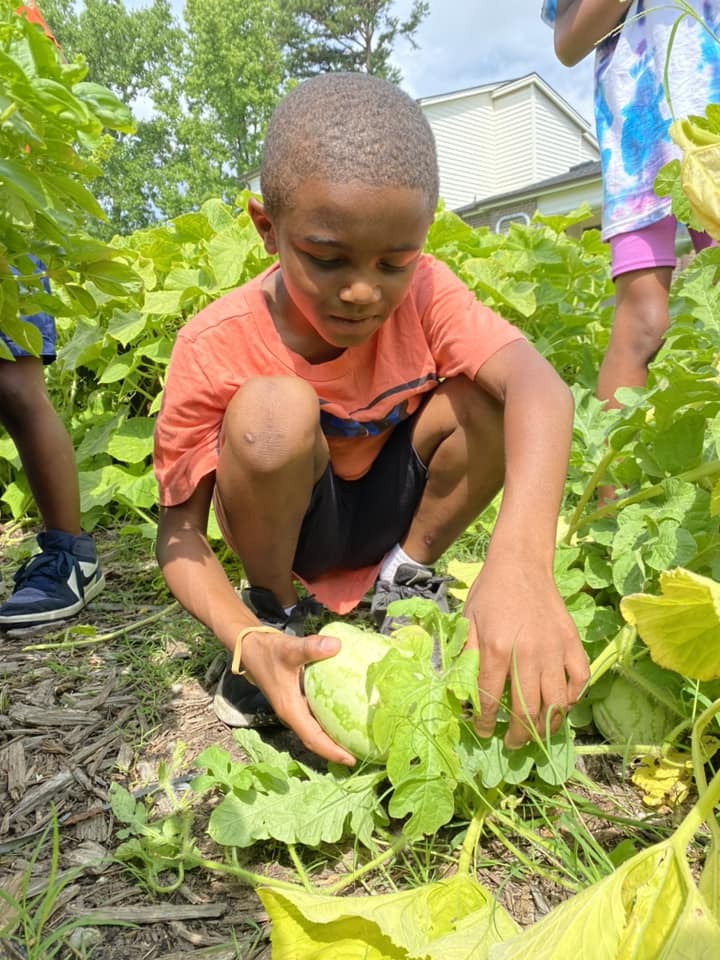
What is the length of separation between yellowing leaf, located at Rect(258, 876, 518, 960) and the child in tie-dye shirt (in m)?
1.62

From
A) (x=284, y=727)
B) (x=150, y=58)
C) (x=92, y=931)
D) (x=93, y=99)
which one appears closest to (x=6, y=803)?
(x=92, y=931)

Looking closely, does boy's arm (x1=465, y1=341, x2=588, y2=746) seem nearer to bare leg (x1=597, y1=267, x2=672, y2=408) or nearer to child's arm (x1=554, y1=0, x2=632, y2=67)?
bare leg (x1=597, y1=267, x2=672, y2=408)

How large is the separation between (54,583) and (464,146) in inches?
946

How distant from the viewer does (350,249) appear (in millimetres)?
1510

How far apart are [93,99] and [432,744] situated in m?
1.01

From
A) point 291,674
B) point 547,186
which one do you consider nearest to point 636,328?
point 291,674

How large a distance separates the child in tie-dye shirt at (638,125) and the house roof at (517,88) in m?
21.8

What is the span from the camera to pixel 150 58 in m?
A: 36.3

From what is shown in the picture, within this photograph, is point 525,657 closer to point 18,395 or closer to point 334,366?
point 334,366

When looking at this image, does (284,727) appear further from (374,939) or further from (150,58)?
(150,58)

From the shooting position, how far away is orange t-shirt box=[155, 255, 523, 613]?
1825 millimetres

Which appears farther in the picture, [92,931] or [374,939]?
[92,931]

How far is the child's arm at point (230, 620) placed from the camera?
4.58ft

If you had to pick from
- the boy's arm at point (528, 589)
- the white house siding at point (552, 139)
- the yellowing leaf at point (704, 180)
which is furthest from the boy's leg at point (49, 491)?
the white house siding at point (552, 139)
